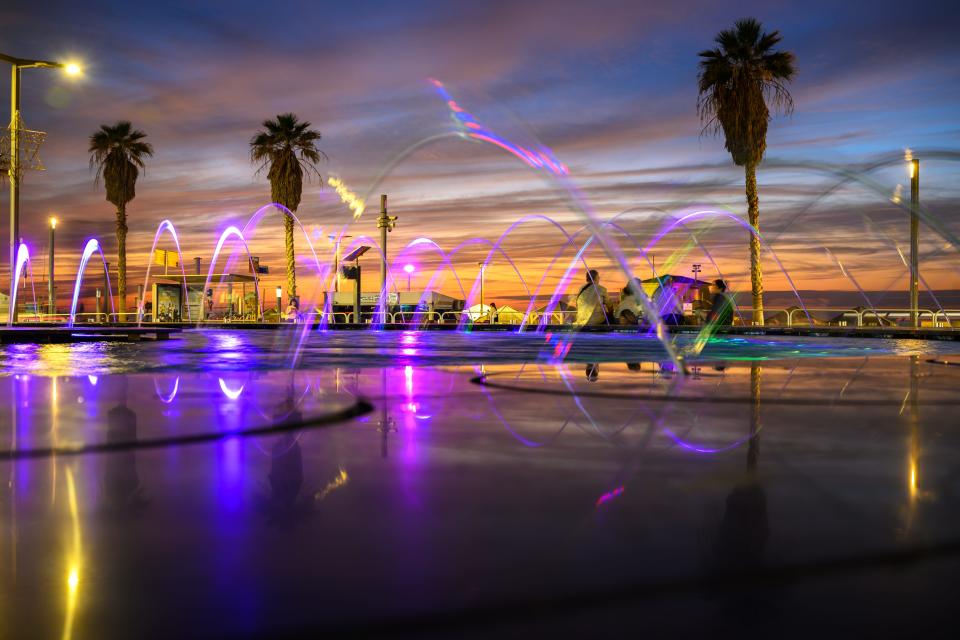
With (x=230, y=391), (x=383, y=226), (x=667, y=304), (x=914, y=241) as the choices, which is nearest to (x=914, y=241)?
(x=914, y=241)

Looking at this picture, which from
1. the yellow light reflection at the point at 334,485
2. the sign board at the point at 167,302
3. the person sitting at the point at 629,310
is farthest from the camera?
the sign board at the point at 167,302

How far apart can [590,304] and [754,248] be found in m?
11.3

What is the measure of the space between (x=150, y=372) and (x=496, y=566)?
10.4 metres

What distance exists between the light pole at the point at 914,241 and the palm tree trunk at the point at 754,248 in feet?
19.8

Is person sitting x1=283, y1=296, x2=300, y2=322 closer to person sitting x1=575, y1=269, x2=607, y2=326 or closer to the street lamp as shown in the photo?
person sitting x1=575, y1=269, x2=607, y2=326

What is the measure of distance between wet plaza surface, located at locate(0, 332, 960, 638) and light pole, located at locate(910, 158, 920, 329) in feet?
99.3

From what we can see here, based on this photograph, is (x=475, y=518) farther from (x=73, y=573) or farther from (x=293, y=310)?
(x=293, y=310)

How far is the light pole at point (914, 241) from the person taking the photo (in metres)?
34.5

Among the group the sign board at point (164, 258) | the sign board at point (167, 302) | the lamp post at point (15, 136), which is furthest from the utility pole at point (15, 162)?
the sign board at point (164, 258)

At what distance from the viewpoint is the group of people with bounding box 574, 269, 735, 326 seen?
2272cm

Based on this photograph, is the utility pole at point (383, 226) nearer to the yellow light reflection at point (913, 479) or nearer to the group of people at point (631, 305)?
the group of people at point (631, 305)

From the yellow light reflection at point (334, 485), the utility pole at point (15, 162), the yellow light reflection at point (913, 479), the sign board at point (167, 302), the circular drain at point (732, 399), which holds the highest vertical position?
the utility pole at point (15, 162)

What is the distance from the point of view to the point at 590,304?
92.0 ft

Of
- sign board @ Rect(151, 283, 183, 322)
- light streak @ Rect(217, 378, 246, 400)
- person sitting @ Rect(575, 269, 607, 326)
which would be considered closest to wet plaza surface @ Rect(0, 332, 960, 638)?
light streak @ Rect(217, 378, 246, 400)
